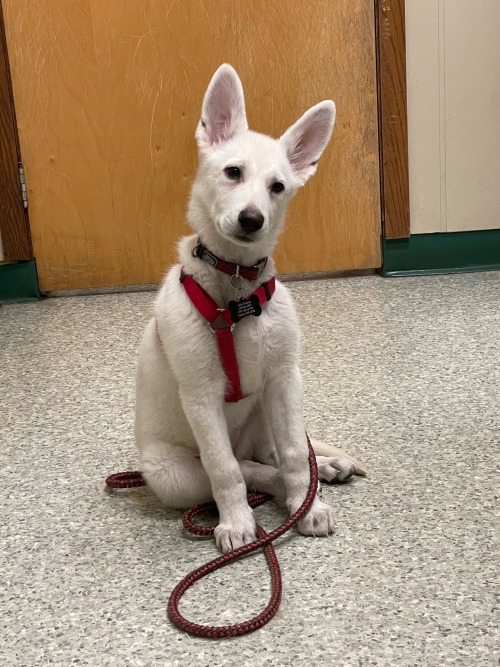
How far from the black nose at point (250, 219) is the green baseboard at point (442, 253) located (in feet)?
7.97

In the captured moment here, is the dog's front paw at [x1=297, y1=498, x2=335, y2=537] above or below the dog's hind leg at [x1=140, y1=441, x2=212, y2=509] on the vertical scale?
below

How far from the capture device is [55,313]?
3420 millimetres

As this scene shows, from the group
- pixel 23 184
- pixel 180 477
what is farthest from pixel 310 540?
pixel 23 184

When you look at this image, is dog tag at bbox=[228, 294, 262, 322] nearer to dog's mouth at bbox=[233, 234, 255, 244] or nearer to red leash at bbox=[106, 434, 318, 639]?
dog's mouth at bbox=[233, 234, 255, 244]

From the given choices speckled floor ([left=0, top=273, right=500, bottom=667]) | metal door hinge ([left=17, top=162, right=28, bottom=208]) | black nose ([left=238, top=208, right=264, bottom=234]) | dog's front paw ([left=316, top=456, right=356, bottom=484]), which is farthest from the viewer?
metal door hinge ([left=17, top=162, right=28, bottom=208])

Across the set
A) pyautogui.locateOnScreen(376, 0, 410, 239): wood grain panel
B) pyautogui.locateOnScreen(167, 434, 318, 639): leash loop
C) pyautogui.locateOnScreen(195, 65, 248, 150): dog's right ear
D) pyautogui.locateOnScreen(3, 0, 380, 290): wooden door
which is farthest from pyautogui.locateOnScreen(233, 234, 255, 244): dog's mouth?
pyautogui.locateOnScreen(376, 0, 410, 239): wood grain panel

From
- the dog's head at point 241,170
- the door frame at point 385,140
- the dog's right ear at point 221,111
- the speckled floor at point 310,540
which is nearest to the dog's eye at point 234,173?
the dog's head at point 241,170

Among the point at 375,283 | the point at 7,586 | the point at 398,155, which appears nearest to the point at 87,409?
the point at 7,586

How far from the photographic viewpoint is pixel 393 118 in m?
3.56

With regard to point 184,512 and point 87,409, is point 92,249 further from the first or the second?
point 184,512

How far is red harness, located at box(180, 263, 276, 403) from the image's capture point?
1.42 m

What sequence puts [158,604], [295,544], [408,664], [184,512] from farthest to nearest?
[184,512] → [295,544] → [158,604] → [408,664]

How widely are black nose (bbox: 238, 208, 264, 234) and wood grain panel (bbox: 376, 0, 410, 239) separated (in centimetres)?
240

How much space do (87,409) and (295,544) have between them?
3.30 feet
